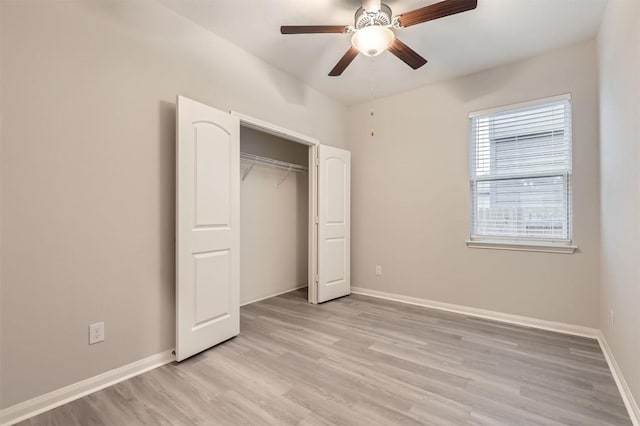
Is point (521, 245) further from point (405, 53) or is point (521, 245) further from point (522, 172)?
point (405, 53)

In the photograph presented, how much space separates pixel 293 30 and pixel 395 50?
2.61 ft

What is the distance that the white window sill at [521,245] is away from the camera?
2902 millimetres

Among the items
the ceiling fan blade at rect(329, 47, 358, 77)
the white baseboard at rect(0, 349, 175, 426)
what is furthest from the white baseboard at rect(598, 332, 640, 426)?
the white baseboard at rect(0, 349, 175, 426)

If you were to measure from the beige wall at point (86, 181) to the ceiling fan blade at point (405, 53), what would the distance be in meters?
1.61

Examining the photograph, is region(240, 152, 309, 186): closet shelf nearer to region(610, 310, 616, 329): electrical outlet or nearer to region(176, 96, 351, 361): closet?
region(176, 96, 351, 361): closet

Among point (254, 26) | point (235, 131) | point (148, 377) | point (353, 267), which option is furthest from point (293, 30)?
point (353, 267)

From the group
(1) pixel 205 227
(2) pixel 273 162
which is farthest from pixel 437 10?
(2) pixel 273 162

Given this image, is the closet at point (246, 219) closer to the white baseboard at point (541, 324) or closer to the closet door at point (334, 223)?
the closet door at point (334, 223)

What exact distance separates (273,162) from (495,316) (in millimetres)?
3150

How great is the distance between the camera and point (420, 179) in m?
3.79

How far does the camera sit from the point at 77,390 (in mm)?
1885

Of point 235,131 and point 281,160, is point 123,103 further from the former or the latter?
point 281,160

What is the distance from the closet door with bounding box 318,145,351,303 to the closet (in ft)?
0.04

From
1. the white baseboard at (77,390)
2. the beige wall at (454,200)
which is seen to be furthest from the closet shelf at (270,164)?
the white baseboard at (77,390)
